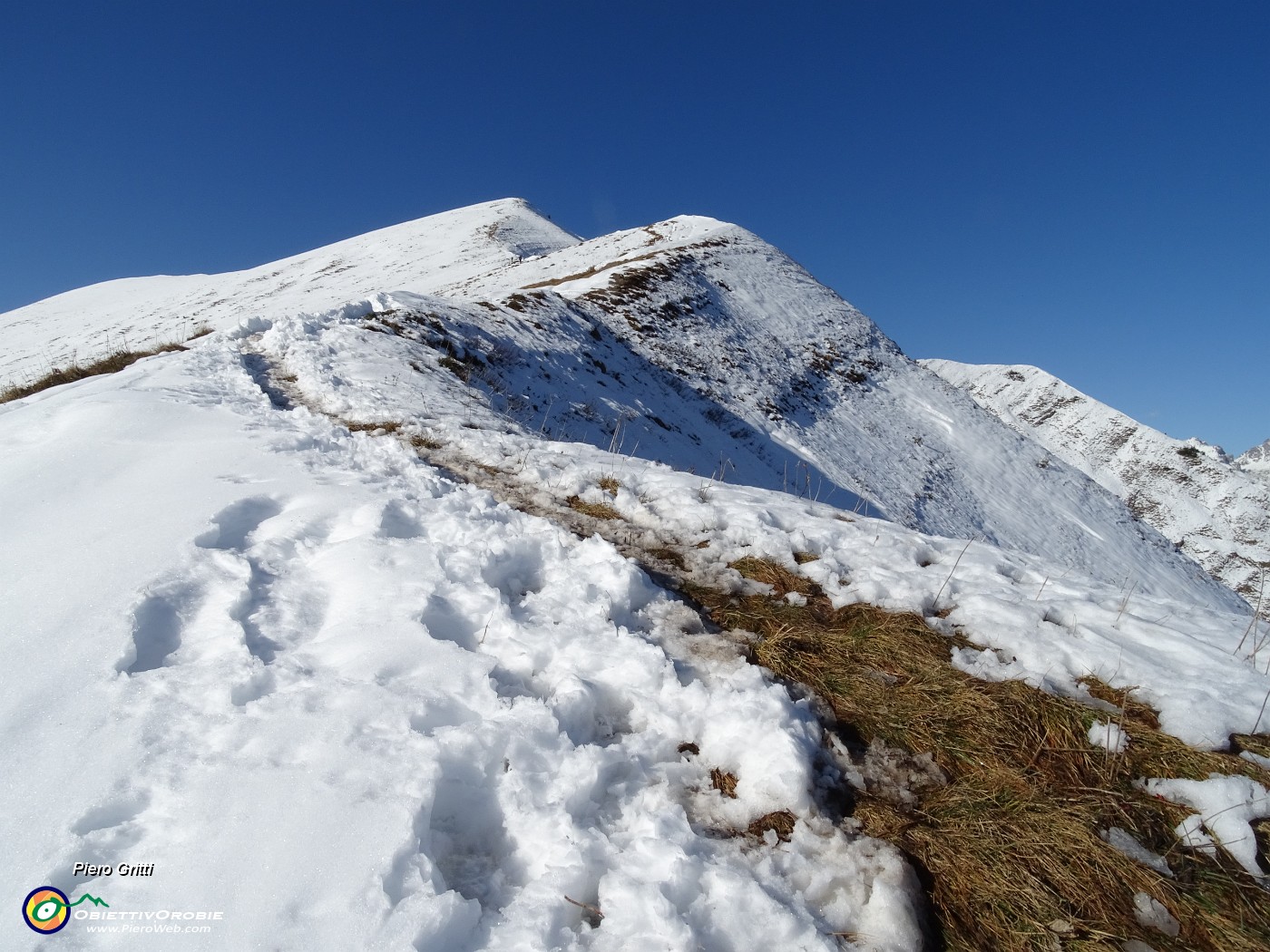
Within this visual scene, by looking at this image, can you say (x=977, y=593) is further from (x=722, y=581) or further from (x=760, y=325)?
(x=760, y=325)

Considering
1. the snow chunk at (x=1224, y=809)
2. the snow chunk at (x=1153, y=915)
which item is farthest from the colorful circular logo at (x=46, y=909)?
the snow chunk at (x=1224, y=809)

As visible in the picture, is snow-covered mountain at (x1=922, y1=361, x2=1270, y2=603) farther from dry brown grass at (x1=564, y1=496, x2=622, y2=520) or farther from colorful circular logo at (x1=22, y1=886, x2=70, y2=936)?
colorful circular logo at (x1=22, y1=886, x2=70, y2=936)

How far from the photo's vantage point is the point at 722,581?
4.89 meters

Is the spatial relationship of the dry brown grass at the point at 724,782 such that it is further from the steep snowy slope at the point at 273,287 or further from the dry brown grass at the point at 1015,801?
the steep snowy slope at the point at 273,287

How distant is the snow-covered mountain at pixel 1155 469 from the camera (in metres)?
68.8

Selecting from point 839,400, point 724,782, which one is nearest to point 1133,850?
point 724,782

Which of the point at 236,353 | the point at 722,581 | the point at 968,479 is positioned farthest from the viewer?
the point at 968,479

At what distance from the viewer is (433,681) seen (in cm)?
321

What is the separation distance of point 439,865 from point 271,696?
1.27 m

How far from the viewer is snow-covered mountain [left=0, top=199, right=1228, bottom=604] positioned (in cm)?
1659

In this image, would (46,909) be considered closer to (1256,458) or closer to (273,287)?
(273,287)

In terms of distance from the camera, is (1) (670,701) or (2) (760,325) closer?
(1) (670,701)

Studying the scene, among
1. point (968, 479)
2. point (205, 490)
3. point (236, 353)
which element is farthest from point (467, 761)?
point (968, 479)

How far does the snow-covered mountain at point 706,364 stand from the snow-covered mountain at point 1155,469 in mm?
27806
